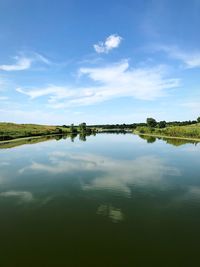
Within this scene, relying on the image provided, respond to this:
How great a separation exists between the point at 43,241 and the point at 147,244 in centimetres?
510

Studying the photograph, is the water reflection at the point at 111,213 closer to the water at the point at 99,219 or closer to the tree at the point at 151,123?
the water at the point at 99,219

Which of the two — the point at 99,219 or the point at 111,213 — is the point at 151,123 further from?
the point at 99,219

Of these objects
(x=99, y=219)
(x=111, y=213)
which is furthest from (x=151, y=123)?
(x=99, y=219)

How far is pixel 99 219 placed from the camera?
15070mm

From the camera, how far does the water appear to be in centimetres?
1117

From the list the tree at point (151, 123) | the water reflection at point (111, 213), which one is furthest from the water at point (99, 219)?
the tree at point (151, 123)

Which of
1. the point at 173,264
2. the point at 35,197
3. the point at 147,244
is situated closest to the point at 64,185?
the point at 35,197

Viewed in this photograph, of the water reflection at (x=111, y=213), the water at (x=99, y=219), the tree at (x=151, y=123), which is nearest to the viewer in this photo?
the water at (x=99, y=219)

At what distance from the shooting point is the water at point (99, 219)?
11172mm

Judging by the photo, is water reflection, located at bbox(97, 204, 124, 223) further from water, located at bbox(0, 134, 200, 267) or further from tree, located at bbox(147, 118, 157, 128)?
tree, located at bbox(147, 118, 157, 128)

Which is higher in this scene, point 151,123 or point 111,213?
point 151,123

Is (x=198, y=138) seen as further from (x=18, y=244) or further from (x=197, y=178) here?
(x=18, y=244)

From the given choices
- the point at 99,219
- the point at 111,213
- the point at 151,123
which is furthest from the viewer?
the point at 151,123

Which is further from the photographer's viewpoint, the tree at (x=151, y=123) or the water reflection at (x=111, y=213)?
the tree at (x=151, y=123)
